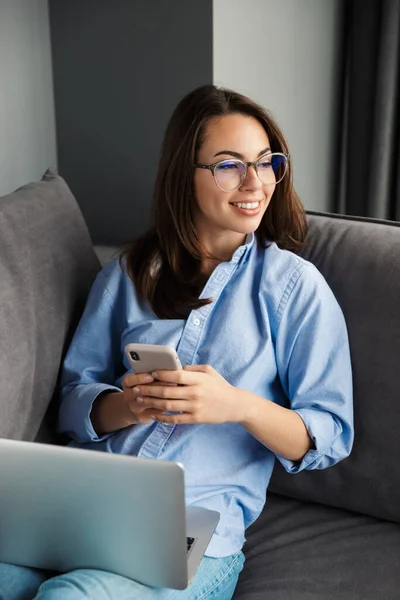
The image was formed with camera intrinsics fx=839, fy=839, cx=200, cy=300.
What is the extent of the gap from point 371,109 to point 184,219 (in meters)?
1.34

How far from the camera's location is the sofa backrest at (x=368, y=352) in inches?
61.0

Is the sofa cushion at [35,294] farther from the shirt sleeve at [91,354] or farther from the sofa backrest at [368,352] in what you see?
the sofa backrest at [368,352]

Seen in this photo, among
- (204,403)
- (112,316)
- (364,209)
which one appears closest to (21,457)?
(204,403)

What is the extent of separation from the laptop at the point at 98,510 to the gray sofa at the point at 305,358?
32 centimetres

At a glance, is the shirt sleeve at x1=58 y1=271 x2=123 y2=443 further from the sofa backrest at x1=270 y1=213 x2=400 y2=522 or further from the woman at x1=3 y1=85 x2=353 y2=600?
the sofa backrest at x1=270 y1=213 x2=400 y2=522

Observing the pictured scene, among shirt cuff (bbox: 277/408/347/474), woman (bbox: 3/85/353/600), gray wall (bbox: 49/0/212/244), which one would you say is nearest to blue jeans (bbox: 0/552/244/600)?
woman (bbox: 3/85/353/600)

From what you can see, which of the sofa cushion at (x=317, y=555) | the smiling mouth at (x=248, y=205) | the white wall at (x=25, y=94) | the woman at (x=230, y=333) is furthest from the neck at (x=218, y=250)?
the white wall at (x=25, y=94)

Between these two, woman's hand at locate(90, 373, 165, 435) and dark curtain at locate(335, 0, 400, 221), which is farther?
dark curtain at locate(335, 0, 400, 221)

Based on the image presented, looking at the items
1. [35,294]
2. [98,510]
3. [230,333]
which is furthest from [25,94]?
[98,510]

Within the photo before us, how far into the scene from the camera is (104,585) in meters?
1.20

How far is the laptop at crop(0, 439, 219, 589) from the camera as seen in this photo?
110 cm

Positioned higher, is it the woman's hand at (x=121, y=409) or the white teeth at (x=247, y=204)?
the white teeth at (x=247, y=204)

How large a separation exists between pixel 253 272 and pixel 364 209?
1.31 m

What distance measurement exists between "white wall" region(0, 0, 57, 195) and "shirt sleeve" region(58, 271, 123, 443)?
70 centimetres
